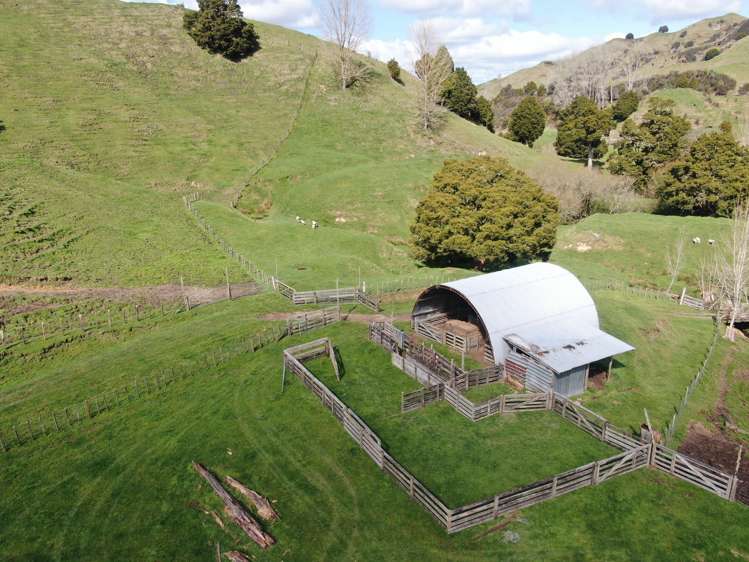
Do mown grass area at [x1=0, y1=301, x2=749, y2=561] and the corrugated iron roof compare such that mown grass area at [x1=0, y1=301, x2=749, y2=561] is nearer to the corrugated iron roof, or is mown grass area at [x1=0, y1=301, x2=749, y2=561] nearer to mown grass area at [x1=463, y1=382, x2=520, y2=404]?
mown grass area at [x1=463, y1=382, x2=520, y2=404]

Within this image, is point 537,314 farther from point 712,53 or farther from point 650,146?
point 712,53

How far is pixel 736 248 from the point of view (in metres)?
42.1

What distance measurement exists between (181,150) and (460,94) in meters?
65.5

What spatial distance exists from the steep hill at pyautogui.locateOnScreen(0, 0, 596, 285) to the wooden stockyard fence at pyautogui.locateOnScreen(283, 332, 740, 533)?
2640 cm

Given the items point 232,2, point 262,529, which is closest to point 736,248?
point 262,529

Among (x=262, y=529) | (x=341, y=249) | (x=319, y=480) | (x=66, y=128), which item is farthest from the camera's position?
(x=66, y=128)

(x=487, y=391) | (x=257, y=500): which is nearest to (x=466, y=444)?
(x=487, y=391)

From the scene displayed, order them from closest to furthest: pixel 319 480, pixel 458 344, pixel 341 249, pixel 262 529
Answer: pixel 262 529, pixel 319 480, pixel 458 344, pixel 341 249

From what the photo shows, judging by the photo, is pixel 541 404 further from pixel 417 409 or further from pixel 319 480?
pixel 319 480

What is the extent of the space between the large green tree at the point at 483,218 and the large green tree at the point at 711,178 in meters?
24.0

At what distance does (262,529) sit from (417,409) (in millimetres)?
11093

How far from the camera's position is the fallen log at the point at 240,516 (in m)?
18.6

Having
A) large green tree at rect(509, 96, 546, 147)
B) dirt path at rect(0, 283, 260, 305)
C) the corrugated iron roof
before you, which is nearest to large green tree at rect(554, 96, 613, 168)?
large green tree at rect(509, 96, 546, 147)

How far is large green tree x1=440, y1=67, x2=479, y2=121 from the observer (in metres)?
115
